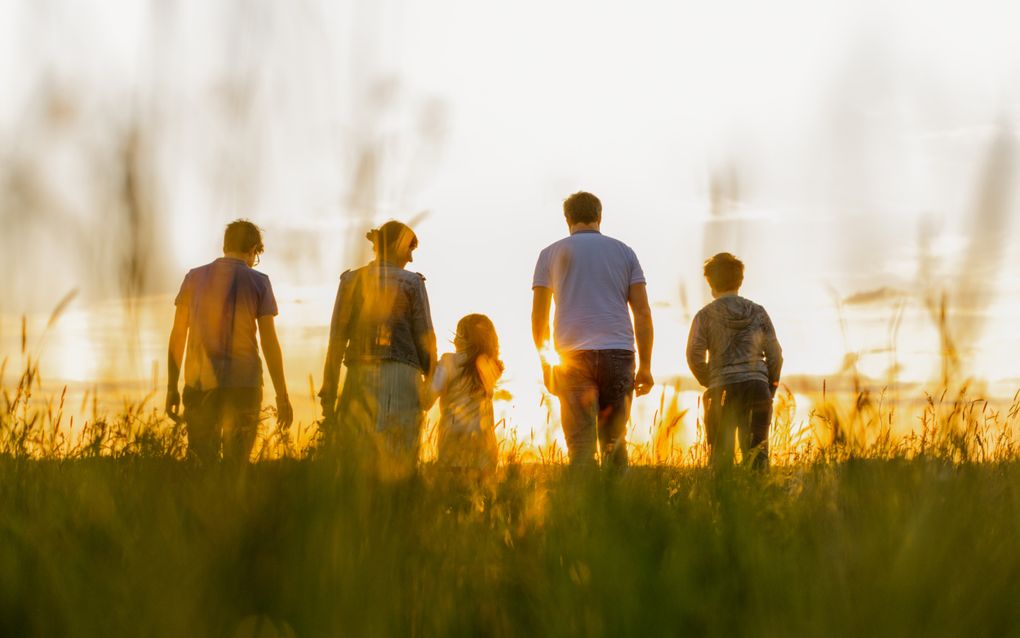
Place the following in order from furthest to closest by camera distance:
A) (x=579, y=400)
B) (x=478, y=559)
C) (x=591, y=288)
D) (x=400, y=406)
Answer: (x=591, y=288) → (x=579, y=400) → (x=400, y=406) → (x=478, y=559)

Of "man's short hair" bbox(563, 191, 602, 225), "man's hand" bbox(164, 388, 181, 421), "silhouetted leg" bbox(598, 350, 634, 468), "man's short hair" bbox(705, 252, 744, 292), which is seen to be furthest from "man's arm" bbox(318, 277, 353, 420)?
"man's short hair" bbox(705, 252, 744, 292)

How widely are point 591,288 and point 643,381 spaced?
2.01 ft

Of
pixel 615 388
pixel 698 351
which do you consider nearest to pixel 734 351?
pixel 698 351

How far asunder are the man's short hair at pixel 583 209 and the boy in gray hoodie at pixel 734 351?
33.7 inches

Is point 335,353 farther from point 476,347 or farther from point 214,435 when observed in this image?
point 476,347

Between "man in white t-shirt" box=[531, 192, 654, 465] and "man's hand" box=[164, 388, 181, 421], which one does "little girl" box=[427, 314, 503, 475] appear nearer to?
"man in white t-shirt" box=[531, 192, 654, 465]

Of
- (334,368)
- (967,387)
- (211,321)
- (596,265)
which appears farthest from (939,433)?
(211,321)

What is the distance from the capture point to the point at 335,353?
256 cm

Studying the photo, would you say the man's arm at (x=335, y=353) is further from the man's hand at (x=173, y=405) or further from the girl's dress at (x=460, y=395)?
the girl's dress at (x=460, y=395)

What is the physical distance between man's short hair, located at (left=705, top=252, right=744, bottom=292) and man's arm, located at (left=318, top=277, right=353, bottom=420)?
4255 mm

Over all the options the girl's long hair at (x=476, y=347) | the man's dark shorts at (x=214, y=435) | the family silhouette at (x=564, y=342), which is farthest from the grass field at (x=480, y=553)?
the girl's long hair at (x=476, y=347)

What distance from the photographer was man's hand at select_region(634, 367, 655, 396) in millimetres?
5906

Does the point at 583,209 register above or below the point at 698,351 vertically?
above

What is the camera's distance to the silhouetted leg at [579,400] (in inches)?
225
